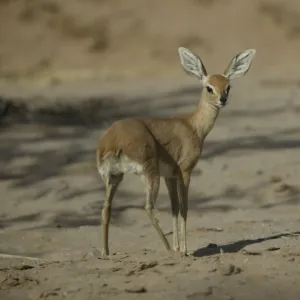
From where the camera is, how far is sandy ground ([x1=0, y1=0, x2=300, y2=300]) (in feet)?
21.8

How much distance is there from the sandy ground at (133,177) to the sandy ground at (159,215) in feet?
0.06

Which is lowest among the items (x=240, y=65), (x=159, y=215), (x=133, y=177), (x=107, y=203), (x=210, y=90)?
(x=159, y=215)

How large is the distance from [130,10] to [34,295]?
2190 centimetres

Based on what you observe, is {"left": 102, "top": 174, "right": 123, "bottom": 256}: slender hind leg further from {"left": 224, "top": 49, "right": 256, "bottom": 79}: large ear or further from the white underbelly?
{"left": 224, "top": 49, "right": 256, "bottom": 79}: large ear

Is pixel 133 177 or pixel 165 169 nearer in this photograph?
pixel 165 169

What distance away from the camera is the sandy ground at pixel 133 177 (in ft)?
21.8

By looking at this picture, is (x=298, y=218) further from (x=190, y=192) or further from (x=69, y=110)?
(x=69, y=110)

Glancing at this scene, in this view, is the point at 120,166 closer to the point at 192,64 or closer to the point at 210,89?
the point at 210,89

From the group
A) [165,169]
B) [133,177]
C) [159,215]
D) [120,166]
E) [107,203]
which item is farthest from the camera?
[133,177]

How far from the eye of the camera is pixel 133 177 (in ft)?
→ 41.4

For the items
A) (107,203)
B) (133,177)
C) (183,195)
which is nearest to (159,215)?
(183,195)

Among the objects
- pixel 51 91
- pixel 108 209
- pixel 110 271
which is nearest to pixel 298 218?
pixel 108 209

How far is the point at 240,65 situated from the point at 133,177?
4.17m

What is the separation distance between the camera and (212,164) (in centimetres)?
1327
